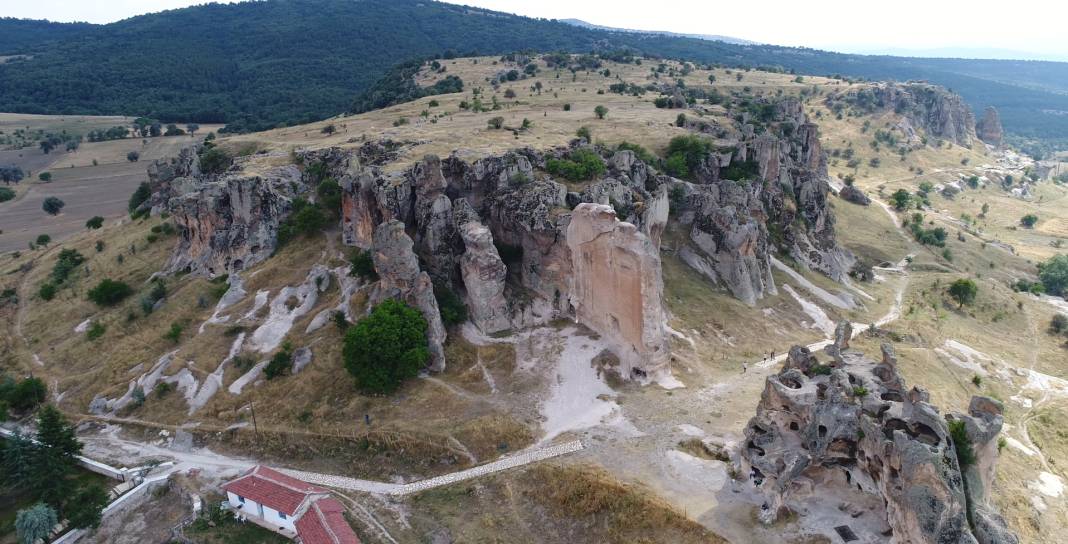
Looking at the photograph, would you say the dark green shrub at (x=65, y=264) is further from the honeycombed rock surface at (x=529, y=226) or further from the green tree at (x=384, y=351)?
the green tree at (x=384, y=351)

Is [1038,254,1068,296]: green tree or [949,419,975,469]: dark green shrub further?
[1038,254,1068,296]: green tree

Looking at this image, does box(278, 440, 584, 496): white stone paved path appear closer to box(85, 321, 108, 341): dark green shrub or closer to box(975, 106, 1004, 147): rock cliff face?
box(85, 321, 108, 341): dark green shrub

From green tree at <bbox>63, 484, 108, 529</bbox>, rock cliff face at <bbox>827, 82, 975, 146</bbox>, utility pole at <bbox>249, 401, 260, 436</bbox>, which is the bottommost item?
green tree at <bbox>63, 484, 108, 529</bbox>

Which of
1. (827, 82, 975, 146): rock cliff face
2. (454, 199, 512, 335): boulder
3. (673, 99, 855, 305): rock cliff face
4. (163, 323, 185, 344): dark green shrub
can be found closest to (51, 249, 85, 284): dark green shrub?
(163, 323, 185, 344): dark green shrub

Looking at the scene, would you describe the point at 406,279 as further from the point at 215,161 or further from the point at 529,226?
the point at 215,161

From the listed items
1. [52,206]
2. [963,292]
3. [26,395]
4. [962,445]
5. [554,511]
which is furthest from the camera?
[52,206]

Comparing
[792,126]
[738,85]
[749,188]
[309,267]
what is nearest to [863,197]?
[792,126]

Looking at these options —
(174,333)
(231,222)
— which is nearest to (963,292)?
(231,222)
